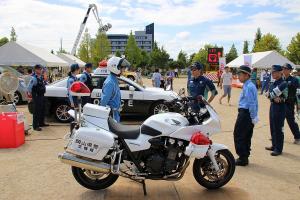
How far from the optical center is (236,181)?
19.8 ft

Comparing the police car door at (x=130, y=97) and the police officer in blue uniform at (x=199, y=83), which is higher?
the police officer in blue uniform at (x=199, y=83)

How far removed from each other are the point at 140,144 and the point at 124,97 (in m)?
6.71

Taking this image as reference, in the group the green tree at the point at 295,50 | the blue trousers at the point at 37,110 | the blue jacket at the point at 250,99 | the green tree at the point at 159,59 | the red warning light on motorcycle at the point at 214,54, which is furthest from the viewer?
the green tree at the point at 159,59

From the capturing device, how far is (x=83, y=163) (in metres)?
4.95

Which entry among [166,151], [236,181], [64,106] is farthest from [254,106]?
[64,106]

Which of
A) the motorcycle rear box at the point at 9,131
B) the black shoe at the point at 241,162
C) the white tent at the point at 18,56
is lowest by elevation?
the black shoe at the point at 241,162

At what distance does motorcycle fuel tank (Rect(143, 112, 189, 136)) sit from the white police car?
20.4 feet

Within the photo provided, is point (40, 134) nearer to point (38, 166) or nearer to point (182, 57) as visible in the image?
point (38, 166)

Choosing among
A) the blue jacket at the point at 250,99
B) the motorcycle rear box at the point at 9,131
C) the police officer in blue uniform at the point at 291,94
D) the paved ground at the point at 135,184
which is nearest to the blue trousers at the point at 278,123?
the paved ground at the point at 135,184

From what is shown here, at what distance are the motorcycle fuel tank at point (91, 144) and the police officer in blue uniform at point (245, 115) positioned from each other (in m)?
2.91

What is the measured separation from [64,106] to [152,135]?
22.9ft

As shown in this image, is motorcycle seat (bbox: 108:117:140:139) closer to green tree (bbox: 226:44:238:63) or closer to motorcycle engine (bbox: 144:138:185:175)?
motorcycle engine (bbox: 144:138:185:175)

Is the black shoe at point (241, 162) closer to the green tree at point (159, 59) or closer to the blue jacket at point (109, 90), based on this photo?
the blue jacket at point (109, 90)

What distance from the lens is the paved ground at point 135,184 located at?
535 centimetres
